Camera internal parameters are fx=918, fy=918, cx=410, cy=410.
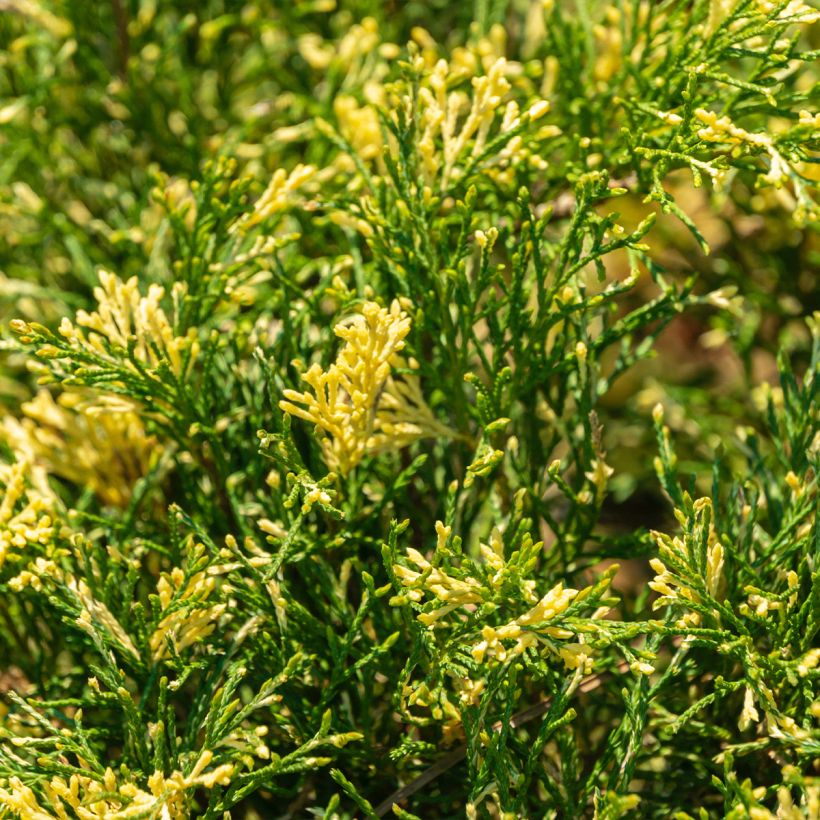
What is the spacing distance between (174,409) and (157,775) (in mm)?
559

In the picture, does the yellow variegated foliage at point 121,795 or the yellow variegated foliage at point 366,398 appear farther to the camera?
the yellow variegated foliage at point 366,398

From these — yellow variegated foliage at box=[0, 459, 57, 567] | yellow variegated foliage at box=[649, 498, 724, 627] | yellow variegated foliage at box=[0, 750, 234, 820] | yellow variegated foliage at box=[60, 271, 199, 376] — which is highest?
yellow variegated foliage at box=[60, 271, 199, 376]

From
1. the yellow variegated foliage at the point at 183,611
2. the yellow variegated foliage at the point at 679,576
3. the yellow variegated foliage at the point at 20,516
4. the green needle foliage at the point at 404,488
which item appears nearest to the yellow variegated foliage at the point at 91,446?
the green needle foliage at the point at 404,488

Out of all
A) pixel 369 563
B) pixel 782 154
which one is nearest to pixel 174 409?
pixel 369 563

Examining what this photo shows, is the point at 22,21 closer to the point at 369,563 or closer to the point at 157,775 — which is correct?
the point at 369,563

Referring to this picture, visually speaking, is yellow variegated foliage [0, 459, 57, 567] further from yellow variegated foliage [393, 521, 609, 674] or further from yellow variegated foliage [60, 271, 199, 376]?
yellow variegated foliage [393, 521, 609, 674]

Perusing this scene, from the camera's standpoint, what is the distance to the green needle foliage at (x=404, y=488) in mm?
1243

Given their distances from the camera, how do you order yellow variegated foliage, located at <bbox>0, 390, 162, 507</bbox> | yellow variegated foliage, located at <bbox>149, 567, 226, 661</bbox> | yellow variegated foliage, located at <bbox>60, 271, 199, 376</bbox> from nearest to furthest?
yellow variegated foliage, located at <bbox>149, 567, 226, 661</bbox>, yellow variegated foliage, located at <bbox>60, 271, 199, 376</bbox>, yellow variegated foliage, located at <bbox>0, 390, 162, 507</bbox>

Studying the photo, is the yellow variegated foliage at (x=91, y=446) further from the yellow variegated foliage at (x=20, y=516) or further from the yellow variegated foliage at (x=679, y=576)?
the yellow variegated foliage at (x=679, y=576)

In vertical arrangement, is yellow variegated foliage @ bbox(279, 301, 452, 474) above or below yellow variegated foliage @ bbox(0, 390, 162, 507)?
above

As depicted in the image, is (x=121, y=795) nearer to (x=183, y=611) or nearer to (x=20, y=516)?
(x=183, y=611)

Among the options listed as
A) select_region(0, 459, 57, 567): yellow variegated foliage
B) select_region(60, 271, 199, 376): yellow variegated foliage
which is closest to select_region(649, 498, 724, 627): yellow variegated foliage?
select_region(60, 271, 199, 376): yellow variegated foliage

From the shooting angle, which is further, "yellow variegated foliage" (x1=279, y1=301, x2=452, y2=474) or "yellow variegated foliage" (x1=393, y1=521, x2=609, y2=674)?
"yellow variegated foliage" (x1=279, y1=301, x2=452, y2=474)

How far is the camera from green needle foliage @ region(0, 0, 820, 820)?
124 cm
